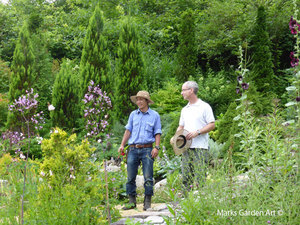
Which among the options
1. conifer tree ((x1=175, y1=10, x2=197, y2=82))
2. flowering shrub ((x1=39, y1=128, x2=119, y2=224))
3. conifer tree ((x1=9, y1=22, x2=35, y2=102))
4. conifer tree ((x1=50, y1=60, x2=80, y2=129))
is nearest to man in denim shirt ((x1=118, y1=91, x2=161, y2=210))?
flowering shrub ((x1=39, y1=128, x2=119, y2=224))

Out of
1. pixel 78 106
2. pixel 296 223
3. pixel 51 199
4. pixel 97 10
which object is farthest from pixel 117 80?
pixel 296 223

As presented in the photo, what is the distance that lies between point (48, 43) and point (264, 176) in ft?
42.6

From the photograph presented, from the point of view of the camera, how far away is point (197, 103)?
4.64 m

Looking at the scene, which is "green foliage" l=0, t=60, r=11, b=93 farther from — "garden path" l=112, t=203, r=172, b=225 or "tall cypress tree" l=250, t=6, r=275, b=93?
"garden path" l=112, t=203, r=172, b=225

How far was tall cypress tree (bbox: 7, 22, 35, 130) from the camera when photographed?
1015 cm

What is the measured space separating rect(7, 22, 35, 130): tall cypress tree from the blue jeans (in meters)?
6.21

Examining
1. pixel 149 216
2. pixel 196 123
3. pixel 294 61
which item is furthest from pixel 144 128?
pixel 294 61

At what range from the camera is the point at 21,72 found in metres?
10.4

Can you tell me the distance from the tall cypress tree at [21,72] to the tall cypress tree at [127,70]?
9.42 ft

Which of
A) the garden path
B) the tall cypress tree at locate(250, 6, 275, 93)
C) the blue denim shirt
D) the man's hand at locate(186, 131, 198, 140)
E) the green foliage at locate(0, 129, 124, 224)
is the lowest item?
the garden path

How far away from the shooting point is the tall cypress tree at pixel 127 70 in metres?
9.62

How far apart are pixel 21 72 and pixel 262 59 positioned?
7.50 metres

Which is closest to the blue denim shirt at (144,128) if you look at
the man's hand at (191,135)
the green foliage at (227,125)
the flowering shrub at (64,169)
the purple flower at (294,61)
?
the man's hand at (191,135)

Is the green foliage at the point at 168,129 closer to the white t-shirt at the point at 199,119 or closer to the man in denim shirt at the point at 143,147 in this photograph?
the man in denim shirt at the point at 143,147
